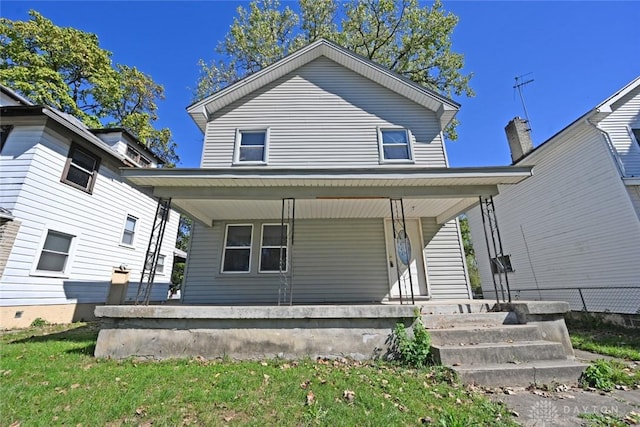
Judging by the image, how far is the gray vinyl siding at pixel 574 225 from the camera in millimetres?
8797

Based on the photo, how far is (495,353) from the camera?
14.2 feet

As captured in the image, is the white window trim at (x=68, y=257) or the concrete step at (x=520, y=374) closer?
the concrete step at (x=520, y=374)

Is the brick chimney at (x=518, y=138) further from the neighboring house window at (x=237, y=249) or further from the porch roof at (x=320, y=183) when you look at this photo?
the neighboring house window at (x=237, y=249)

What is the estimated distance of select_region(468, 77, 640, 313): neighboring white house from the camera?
8.77m

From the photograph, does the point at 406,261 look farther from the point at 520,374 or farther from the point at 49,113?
the point at 49,113

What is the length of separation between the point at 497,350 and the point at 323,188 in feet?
14.4

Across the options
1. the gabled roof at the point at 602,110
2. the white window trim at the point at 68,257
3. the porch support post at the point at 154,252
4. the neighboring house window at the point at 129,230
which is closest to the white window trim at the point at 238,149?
the porch support post at the point at 154,252

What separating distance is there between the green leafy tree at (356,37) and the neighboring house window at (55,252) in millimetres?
10927

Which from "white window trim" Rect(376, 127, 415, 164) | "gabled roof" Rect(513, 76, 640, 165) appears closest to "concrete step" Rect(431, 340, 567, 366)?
"white window trim" Rect(376, 127, 415, 164)

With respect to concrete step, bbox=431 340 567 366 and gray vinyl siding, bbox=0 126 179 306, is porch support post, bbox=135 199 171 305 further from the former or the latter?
concrete step, bbox=431 340 567 366

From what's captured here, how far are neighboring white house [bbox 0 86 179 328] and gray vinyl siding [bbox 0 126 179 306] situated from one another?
24 mm

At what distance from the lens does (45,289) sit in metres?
8.73

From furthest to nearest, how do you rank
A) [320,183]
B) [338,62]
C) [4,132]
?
[338,62] → [4,132] → [320,183]

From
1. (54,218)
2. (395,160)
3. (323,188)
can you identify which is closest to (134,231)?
(54,218)
